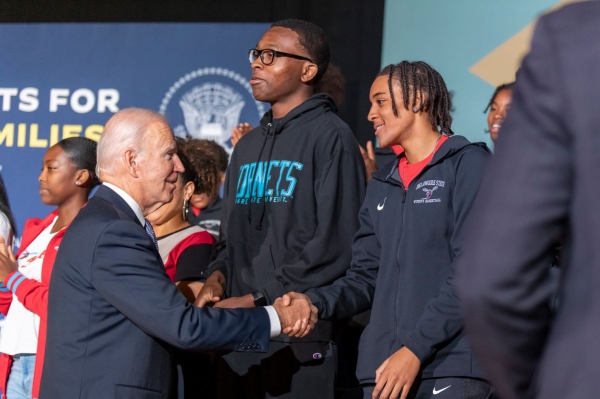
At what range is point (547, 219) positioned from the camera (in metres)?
1.03

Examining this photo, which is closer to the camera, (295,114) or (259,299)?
(259,299)

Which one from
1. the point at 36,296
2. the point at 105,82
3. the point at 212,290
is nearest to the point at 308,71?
the point at 212,290

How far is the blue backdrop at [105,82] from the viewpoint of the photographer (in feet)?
16.7

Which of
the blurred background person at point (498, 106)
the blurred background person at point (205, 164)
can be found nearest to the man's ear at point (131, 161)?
the blurred background person at point (205, 164)

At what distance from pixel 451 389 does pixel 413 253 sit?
42 cm

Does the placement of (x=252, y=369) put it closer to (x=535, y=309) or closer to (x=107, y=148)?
(x=107, y=148)

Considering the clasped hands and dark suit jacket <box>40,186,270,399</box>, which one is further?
the clasped hands

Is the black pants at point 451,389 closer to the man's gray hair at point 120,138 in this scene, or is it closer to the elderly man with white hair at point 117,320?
the elderly man with white hair at point 117,320

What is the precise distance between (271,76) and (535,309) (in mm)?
2443

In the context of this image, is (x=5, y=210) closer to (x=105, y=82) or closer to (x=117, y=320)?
(x=105, y=82)

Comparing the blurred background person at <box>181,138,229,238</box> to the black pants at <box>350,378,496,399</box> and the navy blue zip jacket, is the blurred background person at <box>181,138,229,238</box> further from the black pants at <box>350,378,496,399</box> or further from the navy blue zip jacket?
the black pants at <box>350,378,496,399</box>

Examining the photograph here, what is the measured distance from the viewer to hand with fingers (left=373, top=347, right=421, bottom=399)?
88.5 inches

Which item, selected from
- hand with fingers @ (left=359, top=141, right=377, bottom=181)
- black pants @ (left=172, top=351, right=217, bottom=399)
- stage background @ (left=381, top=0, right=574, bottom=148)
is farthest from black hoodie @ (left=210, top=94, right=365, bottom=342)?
stage background @ (left=381, top=0, right=574, bottom=148)

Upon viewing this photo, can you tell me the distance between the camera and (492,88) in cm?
469
